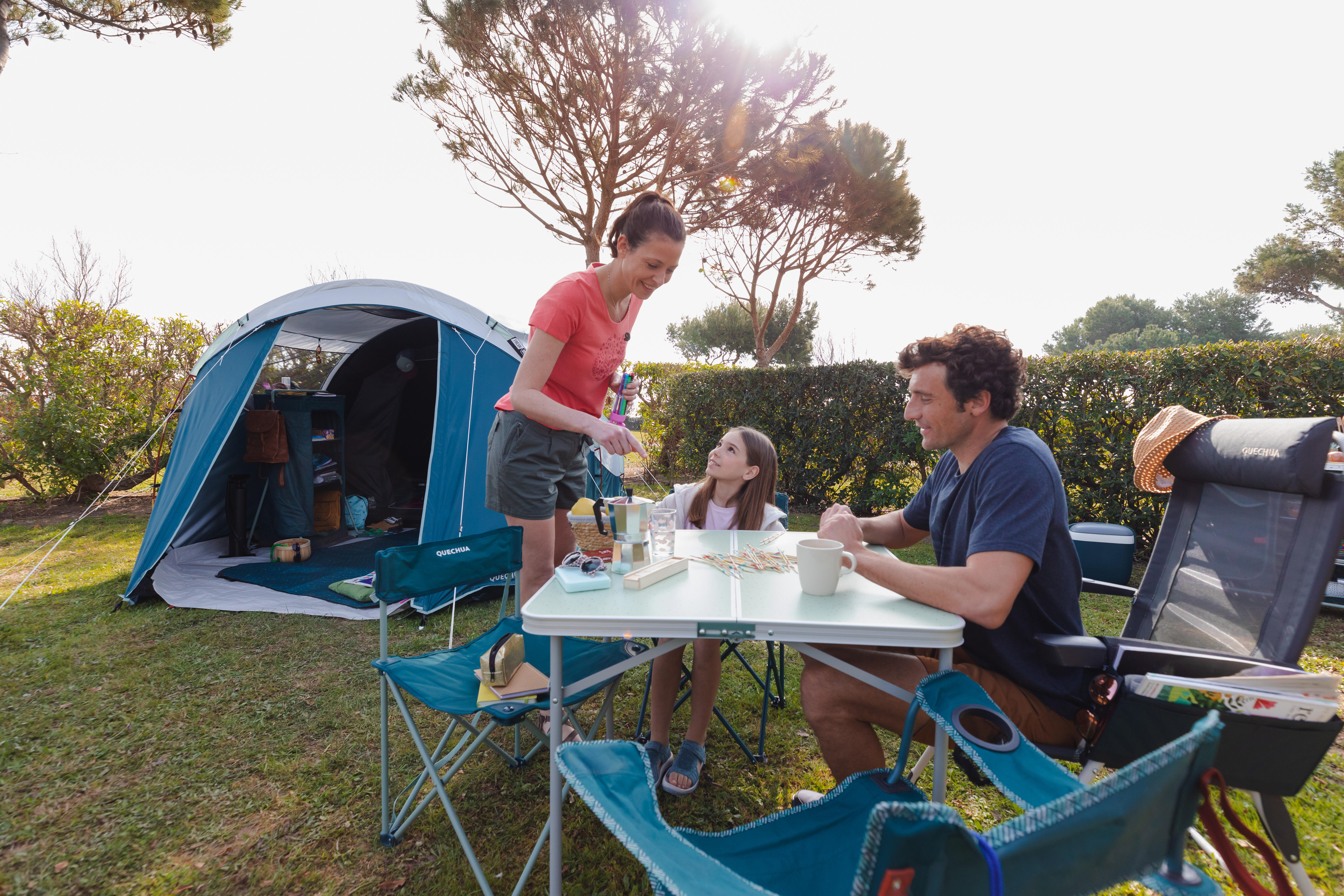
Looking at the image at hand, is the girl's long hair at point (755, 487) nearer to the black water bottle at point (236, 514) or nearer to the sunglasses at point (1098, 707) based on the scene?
the sunglasses at point (1098, 707)

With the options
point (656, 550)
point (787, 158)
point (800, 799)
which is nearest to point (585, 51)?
point (787, 158)

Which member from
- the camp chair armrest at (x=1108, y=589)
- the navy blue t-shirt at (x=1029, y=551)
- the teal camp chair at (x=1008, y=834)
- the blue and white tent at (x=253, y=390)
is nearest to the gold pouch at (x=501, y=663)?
the teal camp chair at (x=1008, y=834)

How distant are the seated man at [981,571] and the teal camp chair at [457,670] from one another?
0.66 m

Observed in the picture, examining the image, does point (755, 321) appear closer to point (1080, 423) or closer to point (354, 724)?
point (1080, 423)

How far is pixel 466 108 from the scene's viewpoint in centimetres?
786

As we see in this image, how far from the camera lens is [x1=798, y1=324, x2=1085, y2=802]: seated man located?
1418 mm

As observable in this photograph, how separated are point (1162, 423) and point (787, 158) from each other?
8.45 m

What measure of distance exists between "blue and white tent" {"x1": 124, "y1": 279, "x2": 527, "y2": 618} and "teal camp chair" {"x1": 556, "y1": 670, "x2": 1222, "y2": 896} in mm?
3253

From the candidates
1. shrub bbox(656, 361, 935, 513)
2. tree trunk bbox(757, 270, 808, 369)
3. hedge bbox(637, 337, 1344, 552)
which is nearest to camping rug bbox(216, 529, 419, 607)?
shrub bbox(656, 361, 935, 513)

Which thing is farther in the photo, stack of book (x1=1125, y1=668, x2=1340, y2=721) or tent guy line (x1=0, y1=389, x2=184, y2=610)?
tent guy line (x1=0, y1=389, x2=184, y2=610)

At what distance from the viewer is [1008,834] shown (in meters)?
0.55

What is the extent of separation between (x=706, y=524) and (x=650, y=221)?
127 centimetres

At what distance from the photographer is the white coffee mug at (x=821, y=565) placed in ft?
4.94

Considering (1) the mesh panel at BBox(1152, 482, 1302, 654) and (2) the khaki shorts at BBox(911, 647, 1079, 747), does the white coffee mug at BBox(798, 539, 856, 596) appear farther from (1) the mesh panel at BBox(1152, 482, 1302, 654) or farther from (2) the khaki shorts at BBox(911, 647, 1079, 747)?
(1) the mesh panel at BBox(1152, 482, 1302, 654)
